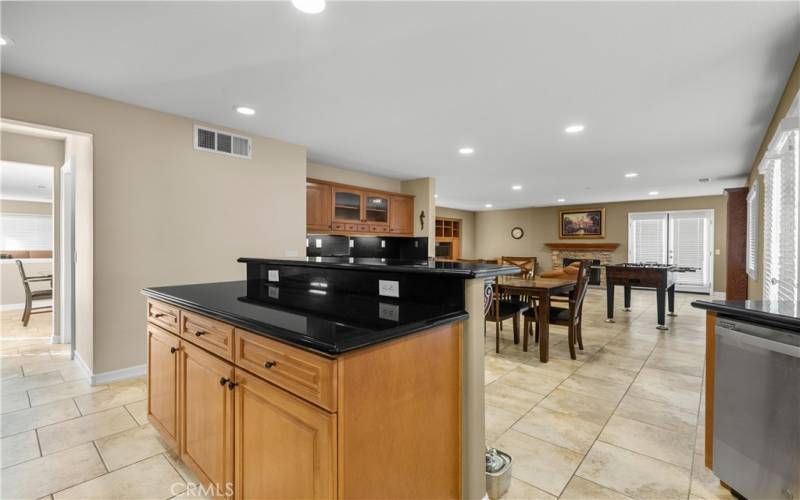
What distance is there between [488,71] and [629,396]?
8.82ft

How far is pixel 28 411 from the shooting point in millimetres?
2471

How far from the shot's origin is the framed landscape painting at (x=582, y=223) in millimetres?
9711

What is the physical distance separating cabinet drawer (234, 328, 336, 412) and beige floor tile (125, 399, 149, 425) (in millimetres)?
1641

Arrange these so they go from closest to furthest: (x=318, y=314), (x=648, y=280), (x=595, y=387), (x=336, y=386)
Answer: (x=336, y=386) → (x=318, y=314) → (x=595, y=387) → (x=648, y=280)

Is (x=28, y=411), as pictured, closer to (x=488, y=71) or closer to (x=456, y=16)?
(x=456, y=16)

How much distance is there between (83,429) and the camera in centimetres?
223

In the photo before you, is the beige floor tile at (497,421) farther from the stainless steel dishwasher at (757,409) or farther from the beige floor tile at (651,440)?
the stainless steel dishwasher at (757,409)

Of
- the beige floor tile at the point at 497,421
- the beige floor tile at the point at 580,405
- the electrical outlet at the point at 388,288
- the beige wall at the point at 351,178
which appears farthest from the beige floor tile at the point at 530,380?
the beige wall at the point at 351,178

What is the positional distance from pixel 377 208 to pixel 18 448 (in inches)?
180

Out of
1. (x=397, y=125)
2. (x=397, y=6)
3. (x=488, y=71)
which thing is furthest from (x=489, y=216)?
(x=397, y=6)

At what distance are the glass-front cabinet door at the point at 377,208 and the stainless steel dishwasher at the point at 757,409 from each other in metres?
4.58

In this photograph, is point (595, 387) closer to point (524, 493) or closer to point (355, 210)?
point (524, 493)

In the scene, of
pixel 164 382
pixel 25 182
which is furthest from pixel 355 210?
pixel 25 182

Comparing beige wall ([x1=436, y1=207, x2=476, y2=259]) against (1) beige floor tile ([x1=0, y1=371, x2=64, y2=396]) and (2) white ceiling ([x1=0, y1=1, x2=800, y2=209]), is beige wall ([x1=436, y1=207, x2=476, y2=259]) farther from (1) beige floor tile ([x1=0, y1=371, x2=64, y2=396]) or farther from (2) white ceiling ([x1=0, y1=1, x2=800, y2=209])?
(1) beige floor tile ([x1=0, y1=371, x2=64, y2=396])
